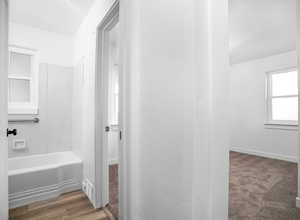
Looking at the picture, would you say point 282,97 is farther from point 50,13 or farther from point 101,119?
point 50,13

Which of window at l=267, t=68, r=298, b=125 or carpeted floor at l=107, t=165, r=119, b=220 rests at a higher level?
window at l=267, t=68, r=298, b=125

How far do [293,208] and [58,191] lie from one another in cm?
281

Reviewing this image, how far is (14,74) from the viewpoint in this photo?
2.42 metres

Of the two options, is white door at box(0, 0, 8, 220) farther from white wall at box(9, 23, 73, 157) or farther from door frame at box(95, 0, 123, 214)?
white wall at box(9, 23, 73, 157)

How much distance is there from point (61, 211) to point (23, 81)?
6.88 ft

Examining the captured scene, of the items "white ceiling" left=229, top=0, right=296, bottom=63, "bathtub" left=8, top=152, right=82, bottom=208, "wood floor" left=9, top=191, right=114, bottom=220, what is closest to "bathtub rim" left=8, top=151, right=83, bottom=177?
"bathtub" left=8, top=152, right=82, bottom=208

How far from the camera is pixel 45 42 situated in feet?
8.28

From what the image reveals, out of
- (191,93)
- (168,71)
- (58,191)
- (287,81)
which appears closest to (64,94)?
(58,191)

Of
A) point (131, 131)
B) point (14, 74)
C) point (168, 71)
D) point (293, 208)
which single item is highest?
point (14, 74)

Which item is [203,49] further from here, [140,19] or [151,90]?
[140,19]

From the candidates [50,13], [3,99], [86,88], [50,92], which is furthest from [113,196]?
[50,13]

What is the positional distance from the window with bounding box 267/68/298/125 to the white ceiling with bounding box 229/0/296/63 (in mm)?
594

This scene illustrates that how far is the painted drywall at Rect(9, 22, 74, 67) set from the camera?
7.64ft

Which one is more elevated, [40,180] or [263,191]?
[40,180]
